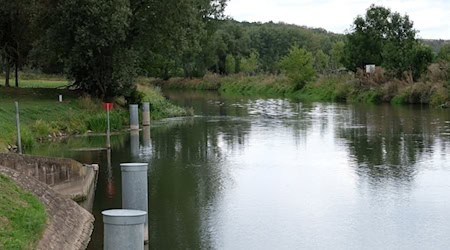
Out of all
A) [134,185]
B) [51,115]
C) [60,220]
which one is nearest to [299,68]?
[51,115]

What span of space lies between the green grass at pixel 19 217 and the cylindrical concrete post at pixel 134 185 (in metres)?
1.33

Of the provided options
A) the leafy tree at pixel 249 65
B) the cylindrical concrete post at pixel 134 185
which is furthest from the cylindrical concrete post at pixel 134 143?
the leafy tree at pixel 249 65

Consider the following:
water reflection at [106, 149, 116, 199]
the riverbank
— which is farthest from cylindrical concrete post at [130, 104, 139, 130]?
the riverbank

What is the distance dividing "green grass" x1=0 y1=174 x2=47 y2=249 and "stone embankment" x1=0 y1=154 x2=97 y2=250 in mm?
192

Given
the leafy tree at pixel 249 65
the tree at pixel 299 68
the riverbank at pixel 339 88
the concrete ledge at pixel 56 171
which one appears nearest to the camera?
the concrete ledge at pixel 56 171

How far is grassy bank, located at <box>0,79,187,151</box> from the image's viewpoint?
25.1m

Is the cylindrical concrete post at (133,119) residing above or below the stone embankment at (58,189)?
above

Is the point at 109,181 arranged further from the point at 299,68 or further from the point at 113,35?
the point at 299,68

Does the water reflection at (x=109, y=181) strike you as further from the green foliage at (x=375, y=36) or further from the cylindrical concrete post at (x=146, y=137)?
the green foliage at (x=375, y=36)

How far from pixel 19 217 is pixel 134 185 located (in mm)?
1760

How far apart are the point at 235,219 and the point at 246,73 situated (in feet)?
264

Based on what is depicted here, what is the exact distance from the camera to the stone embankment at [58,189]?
Answer: 1095cm

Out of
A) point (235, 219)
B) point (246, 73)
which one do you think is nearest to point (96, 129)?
point (235, 219)

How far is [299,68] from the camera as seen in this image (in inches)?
2881
